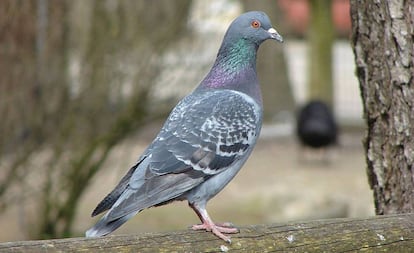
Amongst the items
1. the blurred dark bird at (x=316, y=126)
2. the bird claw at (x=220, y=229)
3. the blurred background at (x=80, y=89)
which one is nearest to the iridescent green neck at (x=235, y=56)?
the bird claw at (x=220, y=229)

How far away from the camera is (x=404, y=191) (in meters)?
4.14

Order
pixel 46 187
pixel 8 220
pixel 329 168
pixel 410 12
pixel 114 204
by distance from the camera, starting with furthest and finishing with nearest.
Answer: pixel 329 168 → pixel 8 220 → pixel 46 187 → pixel 410 12 → pixel 114 204

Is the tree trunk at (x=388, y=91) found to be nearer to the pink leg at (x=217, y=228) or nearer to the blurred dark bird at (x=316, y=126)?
the pink leg at (x=217, y=228)

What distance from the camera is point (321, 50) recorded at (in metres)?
14.5

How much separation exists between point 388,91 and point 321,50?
10498 millimetres

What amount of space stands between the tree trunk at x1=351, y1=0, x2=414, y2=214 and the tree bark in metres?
0.50

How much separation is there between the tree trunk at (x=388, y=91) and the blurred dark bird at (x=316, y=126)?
28.5 feet

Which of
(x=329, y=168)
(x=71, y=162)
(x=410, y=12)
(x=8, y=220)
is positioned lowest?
(x=329, y=168)

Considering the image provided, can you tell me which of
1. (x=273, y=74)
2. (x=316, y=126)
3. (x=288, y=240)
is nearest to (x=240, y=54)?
(x=288, y=240)

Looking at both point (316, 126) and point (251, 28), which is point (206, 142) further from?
point (316, 126)

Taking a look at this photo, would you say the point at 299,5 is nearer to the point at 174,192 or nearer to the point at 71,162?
the point at 71,162

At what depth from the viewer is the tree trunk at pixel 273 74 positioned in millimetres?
14391

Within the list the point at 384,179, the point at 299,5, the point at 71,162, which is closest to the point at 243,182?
the point at 71,162

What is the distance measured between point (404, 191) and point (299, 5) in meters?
22.5
